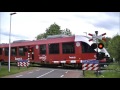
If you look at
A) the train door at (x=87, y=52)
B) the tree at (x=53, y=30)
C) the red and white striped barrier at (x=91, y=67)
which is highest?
the tree at (x=53, y=30)

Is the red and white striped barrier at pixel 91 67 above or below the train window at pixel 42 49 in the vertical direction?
below

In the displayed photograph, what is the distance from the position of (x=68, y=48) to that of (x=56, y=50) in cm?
155

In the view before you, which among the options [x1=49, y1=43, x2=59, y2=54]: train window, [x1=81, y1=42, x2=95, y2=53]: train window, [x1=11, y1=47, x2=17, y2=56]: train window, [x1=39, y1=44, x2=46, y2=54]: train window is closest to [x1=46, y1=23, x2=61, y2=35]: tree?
[x1=39, y1=44, x2=46, y2=54]: train window

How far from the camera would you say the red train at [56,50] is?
2477 cm

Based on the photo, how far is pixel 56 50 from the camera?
87.5ft

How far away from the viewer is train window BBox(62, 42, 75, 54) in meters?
25.3

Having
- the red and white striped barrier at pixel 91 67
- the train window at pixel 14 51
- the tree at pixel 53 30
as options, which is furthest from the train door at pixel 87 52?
the train window at pixel 14 51

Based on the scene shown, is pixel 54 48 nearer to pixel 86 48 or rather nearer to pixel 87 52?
pixel 86 48

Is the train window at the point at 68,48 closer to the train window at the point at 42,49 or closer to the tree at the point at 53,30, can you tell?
the train window at the point at 42,49
